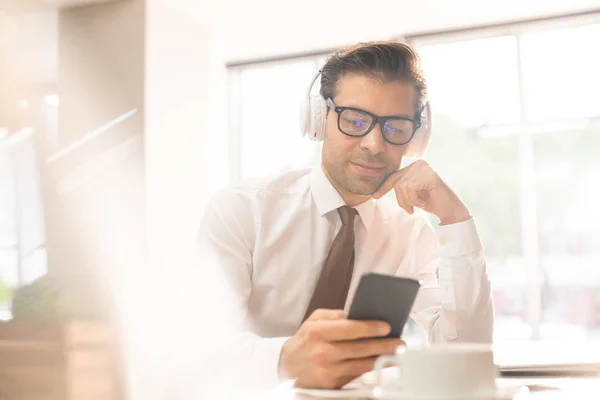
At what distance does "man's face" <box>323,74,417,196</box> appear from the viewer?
3.39ft

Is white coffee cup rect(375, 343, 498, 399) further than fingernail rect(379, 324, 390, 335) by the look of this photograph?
No

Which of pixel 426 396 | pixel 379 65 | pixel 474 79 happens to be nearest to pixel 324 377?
pixel 426 396

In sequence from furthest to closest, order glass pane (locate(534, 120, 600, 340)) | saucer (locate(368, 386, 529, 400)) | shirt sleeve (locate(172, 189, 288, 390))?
1. glass pane (locate(534, 120, 600, 340))
2. shirt sleeve (locate(172, 189, 288, 390))
3. saucer (locate(368, 386, 529, 400))

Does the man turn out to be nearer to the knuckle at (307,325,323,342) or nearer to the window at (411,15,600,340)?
the window at (411,15,600,340)

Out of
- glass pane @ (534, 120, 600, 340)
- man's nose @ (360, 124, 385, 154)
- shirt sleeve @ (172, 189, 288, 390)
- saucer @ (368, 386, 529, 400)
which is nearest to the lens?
saucer @ (368, 386, 529, 400)

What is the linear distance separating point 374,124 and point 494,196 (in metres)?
0.53

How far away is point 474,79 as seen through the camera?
1.44 meters

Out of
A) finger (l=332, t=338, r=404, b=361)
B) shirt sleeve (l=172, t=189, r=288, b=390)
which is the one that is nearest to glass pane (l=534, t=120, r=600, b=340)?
shirt sleeve (l=172, t=189, r=288, b=390)

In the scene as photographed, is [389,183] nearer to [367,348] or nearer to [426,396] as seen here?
[367,348]

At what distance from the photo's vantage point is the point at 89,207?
1.40 m

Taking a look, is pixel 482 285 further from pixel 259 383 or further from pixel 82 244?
pixel 82 244

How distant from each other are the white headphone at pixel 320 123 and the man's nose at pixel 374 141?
0.19ft

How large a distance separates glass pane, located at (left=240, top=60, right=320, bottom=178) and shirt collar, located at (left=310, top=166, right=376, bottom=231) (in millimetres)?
90

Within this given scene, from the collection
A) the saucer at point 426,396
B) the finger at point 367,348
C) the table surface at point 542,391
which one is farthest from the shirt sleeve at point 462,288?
the saucer at point 426,396
